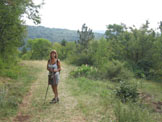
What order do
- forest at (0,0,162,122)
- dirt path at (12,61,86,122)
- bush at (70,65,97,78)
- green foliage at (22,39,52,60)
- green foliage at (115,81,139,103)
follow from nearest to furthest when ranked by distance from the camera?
dirt path at (12,61,86,122) < forest at (0,0,162,122) < green foliage at (115,81,139,103) < bush at (70,65,97,78) < green foliage at (22,39,52,60)

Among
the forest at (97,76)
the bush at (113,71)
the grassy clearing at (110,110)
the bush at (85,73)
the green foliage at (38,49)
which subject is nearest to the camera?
the grassy clearing at (110,110)

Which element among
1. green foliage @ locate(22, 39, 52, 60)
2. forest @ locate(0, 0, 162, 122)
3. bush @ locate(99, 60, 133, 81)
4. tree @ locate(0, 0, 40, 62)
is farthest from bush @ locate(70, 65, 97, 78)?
green foliage @ locate(22, 39, 52, 60)

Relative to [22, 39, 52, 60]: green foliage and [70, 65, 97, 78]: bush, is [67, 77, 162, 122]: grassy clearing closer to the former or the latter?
[70, 65, 97, 78]: bush

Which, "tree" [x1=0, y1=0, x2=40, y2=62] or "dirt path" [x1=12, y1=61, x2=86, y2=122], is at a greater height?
"tree" [x1=0, y1=0, x2=40, y2=62]

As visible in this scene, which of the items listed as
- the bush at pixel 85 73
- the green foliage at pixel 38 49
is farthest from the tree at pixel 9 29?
the green foliage at pixel 38 49

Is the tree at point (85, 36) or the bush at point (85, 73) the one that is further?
the tree at point (85, 36)

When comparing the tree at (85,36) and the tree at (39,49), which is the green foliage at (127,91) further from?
the tree at (39,49)

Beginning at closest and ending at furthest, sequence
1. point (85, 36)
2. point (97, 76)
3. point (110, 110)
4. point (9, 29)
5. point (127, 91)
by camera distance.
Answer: point (110, 110)
point (127, 91)
point (9, 29)
point (97, 76)
point (85, 36)

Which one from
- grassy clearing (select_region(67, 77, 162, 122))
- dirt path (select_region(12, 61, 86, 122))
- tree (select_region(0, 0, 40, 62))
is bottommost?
dirt path (select_region(12, 61, 86, 122))

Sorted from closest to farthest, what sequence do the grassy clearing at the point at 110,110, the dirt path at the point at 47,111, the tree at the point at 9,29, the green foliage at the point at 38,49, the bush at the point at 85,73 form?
the grassy clearing at the point at 110,110
the dirt path at the point at 47,111
the tree at the point at 9,29
the bush at the point at 85,73
the green foliage at the point at 38,49

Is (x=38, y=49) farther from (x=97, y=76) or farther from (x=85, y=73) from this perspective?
(x=97, y=76)

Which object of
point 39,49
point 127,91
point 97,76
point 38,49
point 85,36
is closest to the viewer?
point 127,91

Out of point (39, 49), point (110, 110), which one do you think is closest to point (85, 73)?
point (110, 110)

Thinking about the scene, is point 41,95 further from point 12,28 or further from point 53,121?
point 12,28
